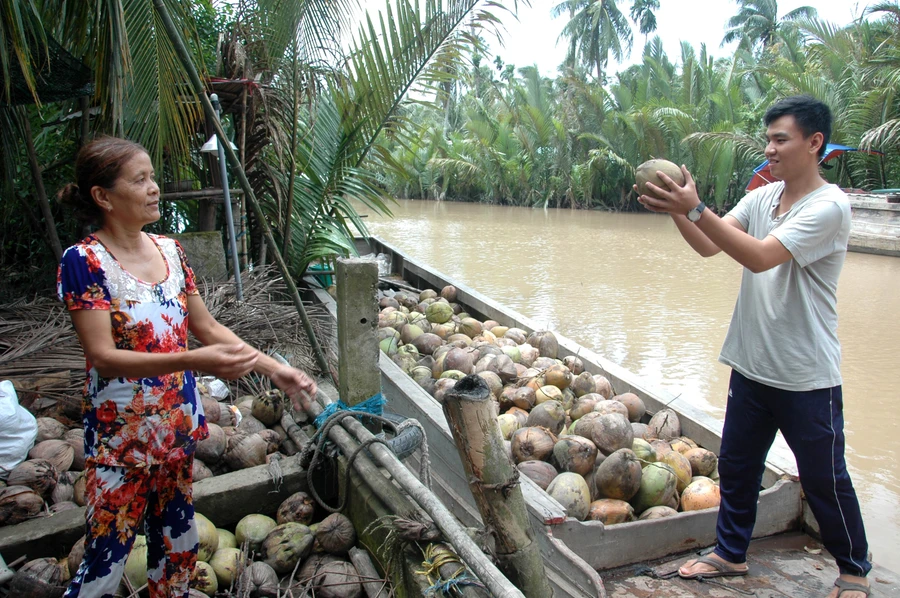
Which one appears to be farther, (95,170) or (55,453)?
(55,453)

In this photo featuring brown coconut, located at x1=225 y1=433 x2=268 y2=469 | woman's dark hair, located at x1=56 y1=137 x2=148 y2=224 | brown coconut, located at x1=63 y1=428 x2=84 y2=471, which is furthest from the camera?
brown coconut, located at x1=225 y1=433 x2=268 y2=469

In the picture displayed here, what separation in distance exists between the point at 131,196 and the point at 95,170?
0.10 m

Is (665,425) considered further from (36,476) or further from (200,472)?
(36,476)

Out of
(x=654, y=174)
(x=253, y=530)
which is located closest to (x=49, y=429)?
(x=253, y=530)

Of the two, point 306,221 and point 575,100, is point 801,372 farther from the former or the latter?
point 575,100

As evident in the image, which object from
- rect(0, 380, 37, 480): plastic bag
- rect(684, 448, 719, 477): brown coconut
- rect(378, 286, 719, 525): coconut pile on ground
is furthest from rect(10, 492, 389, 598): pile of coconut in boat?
→ rect(684, 448, 719, 477): brown coconut

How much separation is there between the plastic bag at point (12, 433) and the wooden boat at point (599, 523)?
1496mm

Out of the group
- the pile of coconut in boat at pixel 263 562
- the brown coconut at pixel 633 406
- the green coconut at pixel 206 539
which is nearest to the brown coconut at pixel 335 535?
the pile of coconut in boat at pixel 263 562

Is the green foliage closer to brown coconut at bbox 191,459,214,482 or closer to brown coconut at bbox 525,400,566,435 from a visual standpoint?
brown coconut at bbox 525,400,566,435

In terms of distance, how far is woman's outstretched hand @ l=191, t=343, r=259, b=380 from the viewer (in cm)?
144

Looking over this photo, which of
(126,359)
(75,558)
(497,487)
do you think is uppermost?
(126,359)

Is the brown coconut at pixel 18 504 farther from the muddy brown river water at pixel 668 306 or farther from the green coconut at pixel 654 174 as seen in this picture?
the muddy brown river water at pixel 668 306

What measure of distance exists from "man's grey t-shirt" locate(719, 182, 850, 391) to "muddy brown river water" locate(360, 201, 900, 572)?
1.74m

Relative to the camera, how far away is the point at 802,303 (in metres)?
2.08
